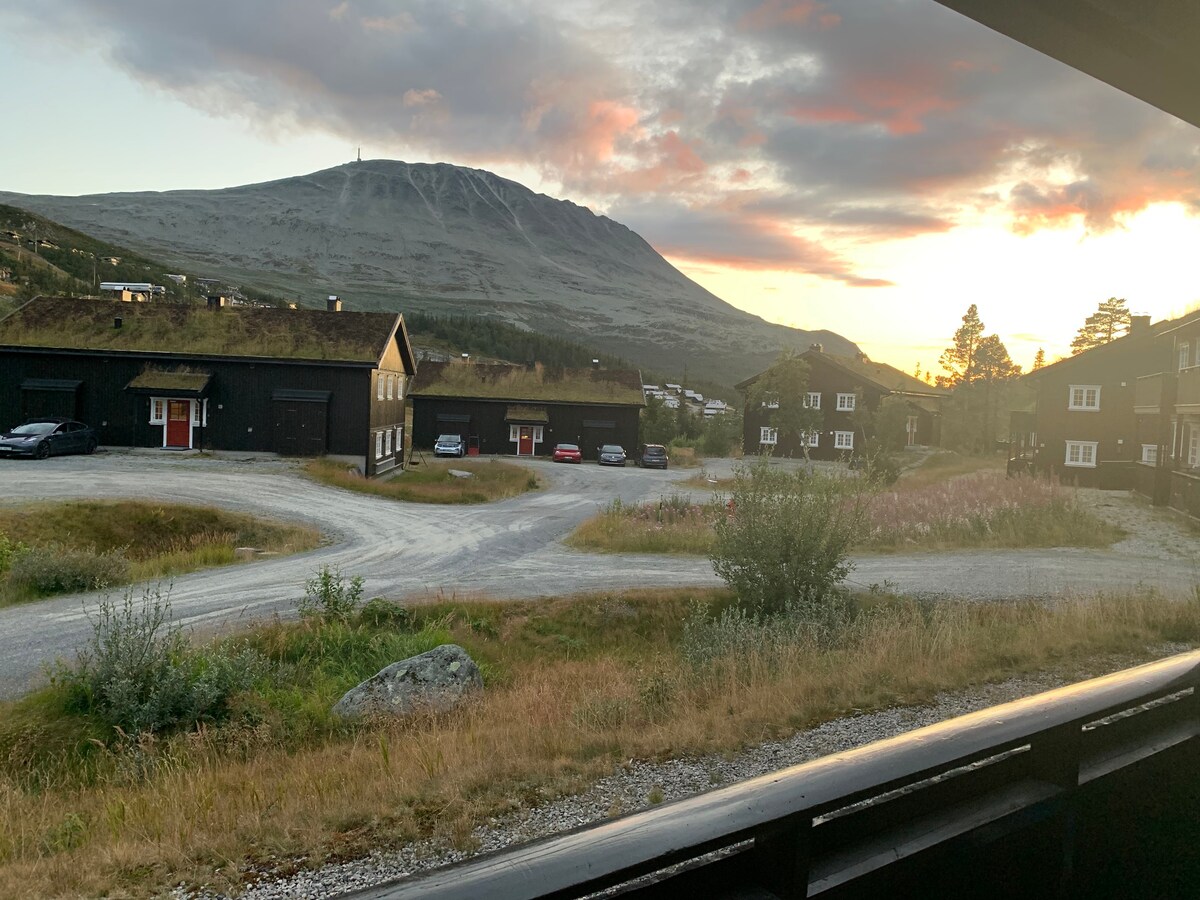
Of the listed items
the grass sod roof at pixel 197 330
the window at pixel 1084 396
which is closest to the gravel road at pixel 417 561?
the grass sod roof at pixel 197 330

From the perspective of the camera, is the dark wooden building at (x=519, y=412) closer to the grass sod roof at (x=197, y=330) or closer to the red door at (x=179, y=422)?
the grass sod roof at (x=197, y=330)

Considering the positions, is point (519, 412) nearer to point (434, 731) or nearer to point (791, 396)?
point (791, 396)

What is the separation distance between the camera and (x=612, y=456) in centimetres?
4947

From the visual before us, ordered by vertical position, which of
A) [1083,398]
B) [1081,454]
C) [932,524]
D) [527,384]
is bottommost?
[932,524]

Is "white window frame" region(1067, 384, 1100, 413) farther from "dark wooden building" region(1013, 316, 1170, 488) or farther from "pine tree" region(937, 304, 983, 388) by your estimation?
"pine tree" region(937, 304, 983, 388)

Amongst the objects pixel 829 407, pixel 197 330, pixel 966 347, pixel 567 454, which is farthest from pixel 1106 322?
pixel 197 330

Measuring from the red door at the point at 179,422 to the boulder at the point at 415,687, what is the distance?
31.5 meters

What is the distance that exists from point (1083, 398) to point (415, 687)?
37.6 m

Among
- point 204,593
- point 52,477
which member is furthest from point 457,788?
point 52,477

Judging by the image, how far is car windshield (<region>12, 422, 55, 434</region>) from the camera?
3222 cm

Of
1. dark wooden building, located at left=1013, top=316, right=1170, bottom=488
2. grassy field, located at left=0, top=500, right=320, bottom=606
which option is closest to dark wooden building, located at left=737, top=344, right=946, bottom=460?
dark wooden building, located at left=1013, top=316, right=1170, bottom=488

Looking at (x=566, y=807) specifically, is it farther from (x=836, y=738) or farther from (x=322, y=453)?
(x=322, y=453)

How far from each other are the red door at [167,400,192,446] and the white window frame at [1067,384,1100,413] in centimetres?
4128

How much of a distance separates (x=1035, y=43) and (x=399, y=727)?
811 centimetres
